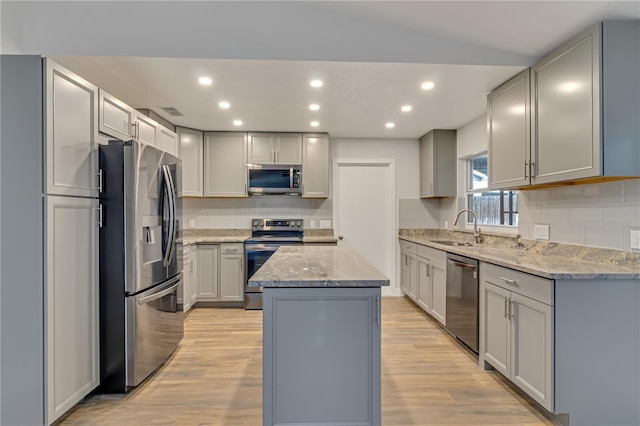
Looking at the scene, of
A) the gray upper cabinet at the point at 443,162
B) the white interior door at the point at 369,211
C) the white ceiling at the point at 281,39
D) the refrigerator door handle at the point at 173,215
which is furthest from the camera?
the white interior door at the point at 369,211

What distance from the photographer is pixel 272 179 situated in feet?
14.1

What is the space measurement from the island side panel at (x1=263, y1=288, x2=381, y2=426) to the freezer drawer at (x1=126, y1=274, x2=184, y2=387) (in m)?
1.17

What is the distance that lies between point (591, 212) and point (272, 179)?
11.1 feet

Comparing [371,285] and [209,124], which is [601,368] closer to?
[371,285]

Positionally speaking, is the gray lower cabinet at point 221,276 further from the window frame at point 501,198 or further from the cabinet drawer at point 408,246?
the window frame at point 501,198

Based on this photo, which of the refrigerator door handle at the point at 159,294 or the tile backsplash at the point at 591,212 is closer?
the tile backsplash at the point at 591,212

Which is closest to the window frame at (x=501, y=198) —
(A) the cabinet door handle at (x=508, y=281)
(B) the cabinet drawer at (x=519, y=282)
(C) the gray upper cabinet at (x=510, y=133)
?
(C) the gray upper cabinet at (x=510, y=133)

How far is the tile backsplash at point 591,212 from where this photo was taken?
1.95 meters

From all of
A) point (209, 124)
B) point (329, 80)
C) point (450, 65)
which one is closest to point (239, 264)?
point (209, 124)

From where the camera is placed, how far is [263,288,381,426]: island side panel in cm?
160

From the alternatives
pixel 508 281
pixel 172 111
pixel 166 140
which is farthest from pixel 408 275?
pixel 172 111

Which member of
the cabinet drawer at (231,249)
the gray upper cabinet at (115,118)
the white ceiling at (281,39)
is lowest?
the cabinet drawer at (231,249)

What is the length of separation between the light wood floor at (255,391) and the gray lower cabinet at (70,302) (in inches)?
9.4

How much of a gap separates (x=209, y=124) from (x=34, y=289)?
2758mm
